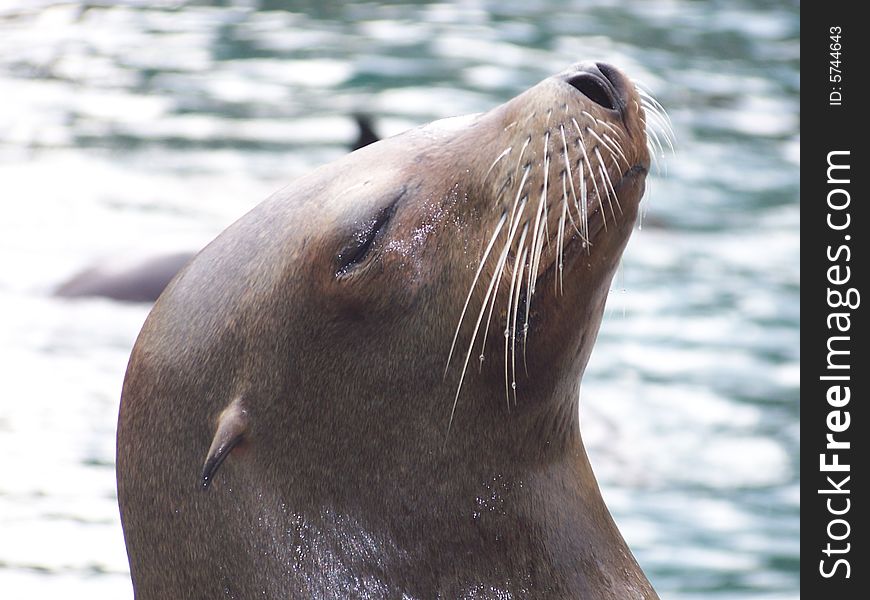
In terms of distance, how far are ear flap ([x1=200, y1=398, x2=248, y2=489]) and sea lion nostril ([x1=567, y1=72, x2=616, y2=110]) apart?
3.06 ft

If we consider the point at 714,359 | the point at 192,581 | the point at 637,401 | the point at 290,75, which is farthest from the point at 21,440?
the point at 290,75

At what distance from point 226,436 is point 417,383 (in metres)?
0.39

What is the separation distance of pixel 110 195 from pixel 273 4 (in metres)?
6.12

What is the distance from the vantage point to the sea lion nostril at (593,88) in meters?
3.18

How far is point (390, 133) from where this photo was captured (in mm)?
12703

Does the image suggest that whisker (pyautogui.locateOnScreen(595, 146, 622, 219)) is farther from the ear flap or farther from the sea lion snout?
the ear flap

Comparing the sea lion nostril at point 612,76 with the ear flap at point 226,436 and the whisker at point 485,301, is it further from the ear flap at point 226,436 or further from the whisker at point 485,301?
the ear flap at point 226,436

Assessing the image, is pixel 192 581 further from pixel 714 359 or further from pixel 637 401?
pixel 714 359

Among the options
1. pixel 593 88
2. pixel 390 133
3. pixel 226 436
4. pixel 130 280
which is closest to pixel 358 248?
pixel 226 436

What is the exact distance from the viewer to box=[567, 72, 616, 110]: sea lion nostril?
3178mm
